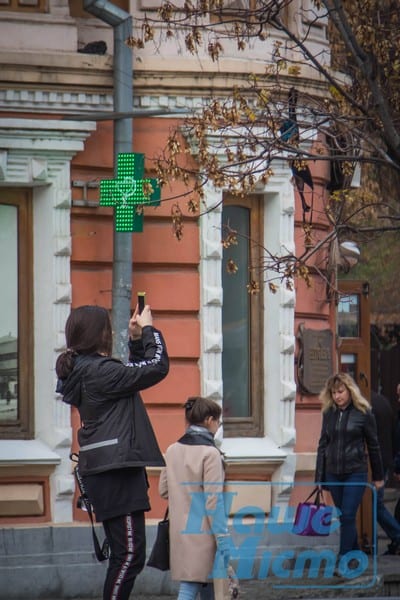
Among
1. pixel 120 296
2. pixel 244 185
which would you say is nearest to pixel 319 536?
→ pixel 120 296

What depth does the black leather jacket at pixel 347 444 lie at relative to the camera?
571 inches

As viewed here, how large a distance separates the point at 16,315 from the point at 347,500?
3.35 metres

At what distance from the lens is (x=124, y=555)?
29.6 feet

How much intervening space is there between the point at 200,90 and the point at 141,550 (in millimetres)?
5939

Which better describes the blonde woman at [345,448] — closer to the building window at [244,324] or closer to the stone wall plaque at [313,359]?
the stone wall plaque at [313,359]

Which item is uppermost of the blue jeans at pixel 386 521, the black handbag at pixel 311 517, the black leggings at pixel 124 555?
the black leggings at pixel 124 555

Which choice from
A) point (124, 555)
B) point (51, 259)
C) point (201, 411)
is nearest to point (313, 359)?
point (51, 259)

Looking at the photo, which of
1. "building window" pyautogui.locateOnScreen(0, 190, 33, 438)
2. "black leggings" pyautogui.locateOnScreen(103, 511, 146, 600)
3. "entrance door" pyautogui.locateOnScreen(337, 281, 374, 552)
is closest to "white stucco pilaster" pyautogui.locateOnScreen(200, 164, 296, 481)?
"building window" pyautogui.locateOnScreen(0, 190, 33, 438)

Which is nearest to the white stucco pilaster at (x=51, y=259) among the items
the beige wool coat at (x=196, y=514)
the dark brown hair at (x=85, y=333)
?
the beige wool coat at (x=196, y=514)

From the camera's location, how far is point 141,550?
9.09m

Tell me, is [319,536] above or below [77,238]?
below

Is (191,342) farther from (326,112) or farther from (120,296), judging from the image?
(326,112)

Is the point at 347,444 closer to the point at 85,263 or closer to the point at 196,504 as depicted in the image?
the point at 85,263

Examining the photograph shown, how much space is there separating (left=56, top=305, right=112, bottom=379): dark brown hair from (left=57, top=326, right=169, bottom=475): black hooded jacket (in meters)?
0.04
